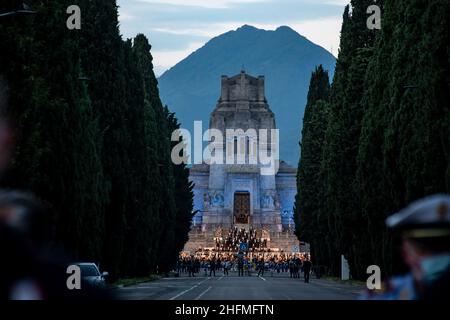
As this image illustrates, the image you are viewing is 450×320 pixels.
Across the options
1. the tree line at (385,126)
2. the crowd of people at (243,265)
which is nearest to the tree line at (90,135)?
the tree line at (385,126)

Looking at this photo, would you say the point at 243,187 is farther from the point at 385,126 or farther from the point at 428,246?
the point at 428,246

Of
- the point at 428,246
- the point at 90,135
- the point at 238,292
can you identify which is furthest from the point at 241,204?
the point at 428,246

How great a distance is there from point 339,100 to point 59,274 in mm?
62133

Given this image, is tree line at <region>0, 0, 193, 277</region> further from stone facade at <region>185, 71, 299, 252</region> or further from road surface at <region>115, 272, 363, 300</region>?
stone facade at <region>185, 71, 299, 252</region>

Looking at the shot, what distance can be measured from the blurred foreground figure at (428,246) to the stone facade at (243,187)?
14457 cm

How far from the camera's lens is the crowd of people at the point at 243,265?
9819 centimetres

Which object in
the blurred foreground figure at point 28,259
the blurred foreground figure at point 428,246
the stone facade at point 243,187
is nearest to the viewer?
the blurred foreground figure at point 28,259

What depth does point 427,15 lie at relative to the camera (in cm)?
3881

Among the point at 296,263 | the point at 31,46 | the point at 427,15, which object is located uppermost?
the point at 427,15

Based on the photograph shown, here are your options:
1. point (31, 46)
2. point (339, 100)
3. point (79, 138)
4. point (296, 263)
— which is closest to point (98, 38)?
point (79, 138)

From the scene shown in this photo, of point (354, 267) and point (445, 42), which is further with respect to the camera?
point (354, 267)

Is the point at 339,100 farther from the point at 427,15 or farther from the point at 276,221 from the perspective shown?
the point at 276,221

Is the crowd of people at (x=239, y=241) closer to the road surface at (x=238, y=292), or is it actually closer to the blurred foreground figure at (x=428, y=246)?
the road surface at (x=238, y=292)

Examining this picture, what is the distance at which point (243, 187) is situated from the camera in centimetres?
16838
